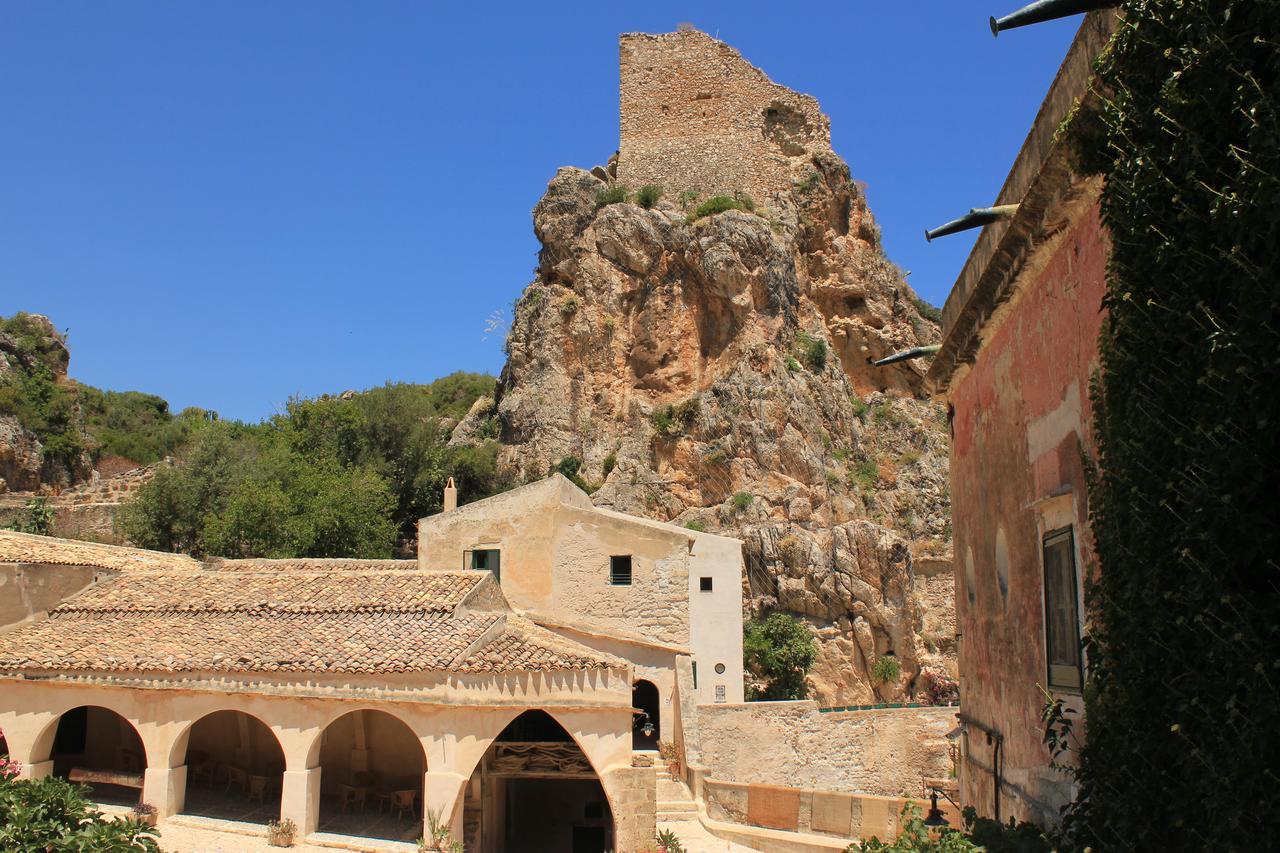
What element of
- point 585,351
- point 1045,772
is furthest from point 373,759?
point 585,351

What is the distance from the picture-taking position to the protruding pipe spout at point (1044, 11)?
602 centimetres

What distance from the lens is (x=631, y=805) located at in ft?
54.3

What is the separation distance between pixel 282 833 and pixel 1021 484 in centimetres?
1339

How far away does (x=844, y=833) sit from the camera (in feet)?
58.2

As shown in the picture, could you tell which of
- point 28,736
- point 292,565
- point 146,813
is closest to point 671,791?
point 146,813

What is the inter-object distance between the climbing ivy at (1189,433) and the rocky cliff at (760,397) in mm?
27364

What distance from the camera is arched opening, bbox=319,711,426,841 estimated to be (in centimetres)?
1955

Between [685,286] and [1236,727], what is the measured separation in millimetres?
36529

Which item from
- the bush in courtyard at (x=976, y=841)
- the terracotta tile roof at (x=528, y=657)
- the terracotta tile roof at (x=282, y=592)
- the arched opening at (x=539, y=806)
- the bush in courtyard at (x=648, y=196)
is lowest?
the arched opening at (x=539, y=806)

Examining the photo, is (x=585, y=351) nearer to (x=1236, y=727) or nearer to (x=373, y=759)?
(x=373, y=759)

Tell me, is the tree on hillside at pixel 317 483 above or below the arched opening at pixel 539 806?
above

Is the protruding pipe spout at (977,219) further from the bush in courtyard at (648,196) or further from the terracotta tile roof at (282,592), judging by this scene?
the bush in courtyard at (648,196)

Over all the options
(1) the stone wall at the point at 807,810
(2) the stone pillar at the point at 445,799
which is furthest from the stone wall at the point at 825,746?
(2) the stone pillar at the point at 445,799

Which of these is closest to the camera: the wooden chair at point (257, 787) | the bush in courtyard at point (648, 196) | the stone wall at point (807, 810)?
the stone wall at point (807, 810)
